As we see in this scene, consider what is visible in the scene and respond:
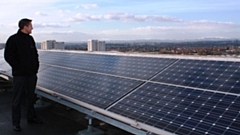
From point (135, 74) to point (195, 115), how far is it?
129 inches

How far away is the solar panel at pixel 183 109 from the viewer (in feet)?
15.5

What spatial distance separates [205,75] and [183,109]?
5.76ft

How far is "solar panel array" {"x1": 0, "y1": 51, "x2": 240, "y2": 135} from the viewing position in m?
5.02

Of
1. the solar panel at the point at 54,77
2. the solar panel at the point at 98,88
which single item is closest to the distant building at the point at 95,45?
the solar panel at the point at 54,77

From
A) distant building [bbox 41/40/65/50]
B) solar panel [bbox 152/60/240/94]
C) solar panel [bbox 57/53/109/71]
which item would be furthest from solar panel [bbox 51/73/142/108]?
distant building [bbox 41/40/65/50]

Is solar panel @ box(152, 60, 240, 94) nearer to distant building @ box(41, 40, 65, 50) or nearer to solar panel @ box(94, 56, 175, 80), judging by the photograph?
solar panel @ box(94, 56, 175, 80)

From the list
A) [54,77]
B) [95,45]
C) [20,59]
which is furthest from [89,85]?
[95,45]

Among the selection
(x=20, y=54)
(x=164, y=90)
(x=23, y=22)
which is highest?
(x=23, y=22)

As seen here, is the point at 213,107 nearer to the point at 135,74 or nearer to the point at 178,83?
the point at 178,83

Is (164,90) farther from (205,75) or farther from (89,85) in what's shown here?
(89,85)

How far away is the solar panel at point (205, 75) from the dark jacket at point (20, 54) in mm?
3406

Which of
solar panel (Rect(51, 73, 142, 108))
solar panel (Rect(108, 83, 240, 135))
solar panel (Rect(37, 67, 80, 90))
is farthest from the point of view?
solar panel (Rect(37, 67, 80, 90))

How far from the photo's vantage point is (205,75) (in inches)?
270

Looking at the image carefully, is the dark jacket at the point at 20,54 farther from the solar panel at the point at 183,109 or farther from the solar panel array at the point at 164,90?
the solar panel at the point at 183,109
